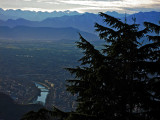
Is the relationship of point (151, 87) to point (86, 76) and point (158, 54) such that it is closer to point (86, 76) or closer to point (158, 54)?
point (158, 54)

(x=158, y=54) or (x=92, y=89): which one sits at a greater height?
(x=158, y=54)

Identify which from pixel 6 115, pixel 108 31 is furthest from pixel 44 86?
pixel 108 31

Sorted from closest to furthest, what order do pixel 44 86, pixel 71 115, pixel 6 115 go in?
pixel 71 115 → pixel 6 115 → pixel 44 86

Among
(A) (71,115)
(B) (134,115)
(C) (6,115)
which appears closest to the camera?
(A) (71,115)

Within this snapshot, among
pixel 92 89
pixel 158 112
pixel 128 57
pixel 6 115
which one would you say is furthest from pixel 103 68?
pixel 6 115

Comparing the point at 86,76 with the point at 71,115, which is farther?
the point at 86,76

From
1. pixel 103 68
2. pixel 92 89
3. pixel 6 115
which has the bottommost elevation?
pixel 6 115
